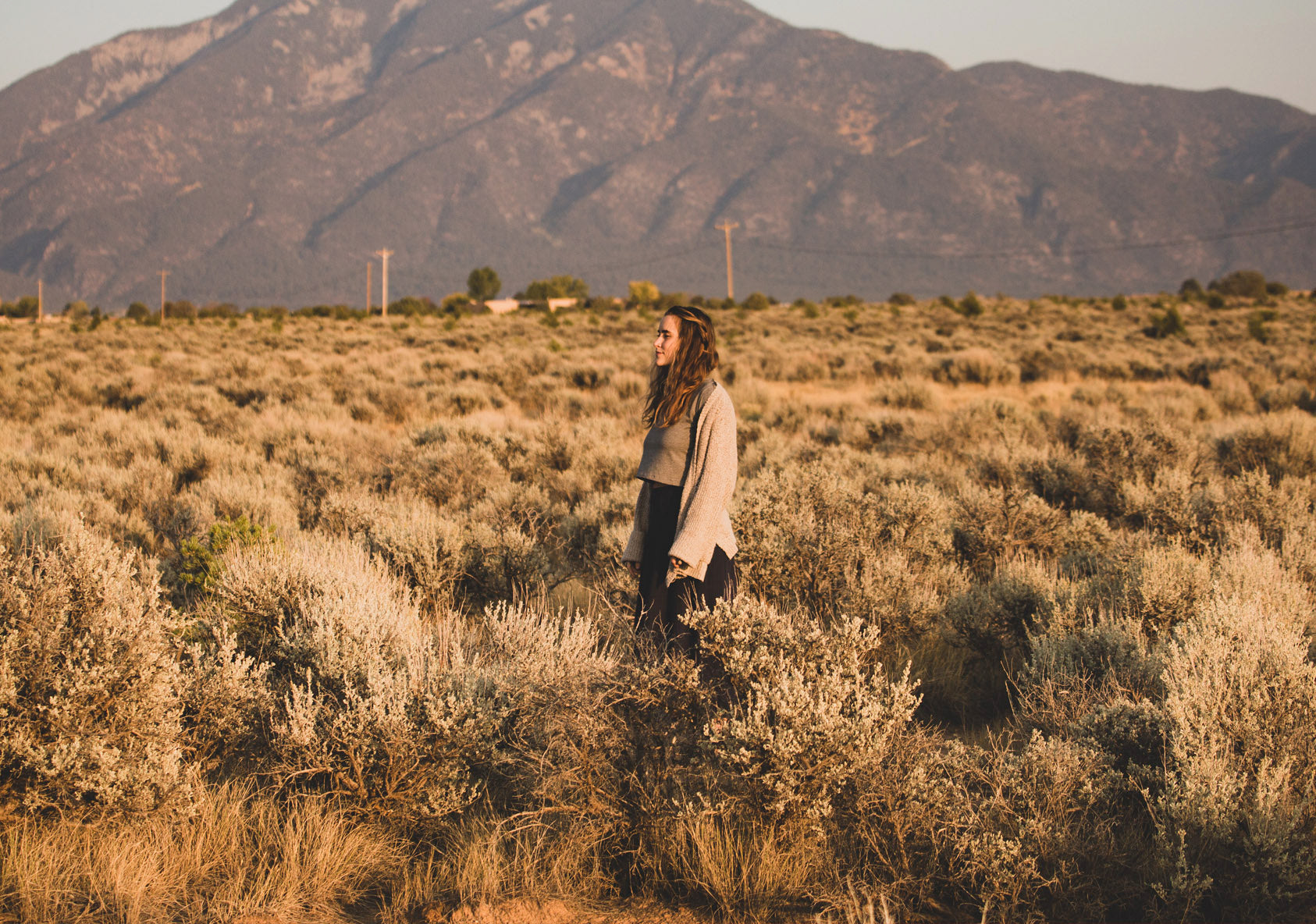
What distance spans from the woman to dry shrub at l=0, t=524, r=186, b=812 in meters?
1.89

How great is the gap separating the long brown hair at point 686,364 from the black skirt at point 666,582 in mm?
364

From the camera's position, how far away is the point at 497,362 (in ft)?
65.8

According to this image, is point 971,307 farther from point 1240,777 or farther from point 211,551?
point 1240,777

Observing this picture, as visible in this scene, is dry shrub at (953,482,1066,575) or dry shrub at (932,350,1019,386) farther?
dry shrub at (932,350,1019,386)

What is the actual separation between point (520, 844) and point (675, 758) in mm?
608

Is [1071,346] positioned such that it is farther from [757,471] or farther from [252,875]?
[252,875]

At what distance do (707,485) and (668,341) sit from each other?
68cm

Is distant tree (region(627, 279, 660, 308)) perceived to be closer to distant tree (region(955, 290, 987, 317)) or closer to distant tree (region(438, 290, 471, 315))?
distant tree (region(438, 290, 471, 315))

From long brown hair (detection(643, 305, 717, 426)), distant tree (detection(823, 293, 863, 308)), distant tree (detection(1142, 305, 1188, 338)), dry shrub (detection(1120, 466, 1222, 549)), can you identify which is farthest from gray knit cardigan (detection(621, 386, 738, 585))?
distant tree (detection(823, 293, 863, 308))

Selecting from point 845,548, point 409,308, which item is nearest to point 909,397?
point 845,548

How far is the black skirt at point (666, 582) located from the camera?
3.86 metres

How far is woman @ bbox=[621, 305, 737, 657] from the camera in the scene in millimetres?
3744

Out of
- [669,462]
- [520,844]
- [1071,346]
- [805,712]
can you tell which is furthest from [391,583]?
[1071,346]

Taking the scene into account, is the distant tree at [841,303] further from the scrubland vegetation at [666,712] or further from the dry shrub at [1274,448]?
the scrubland vegetation at [666,712]
